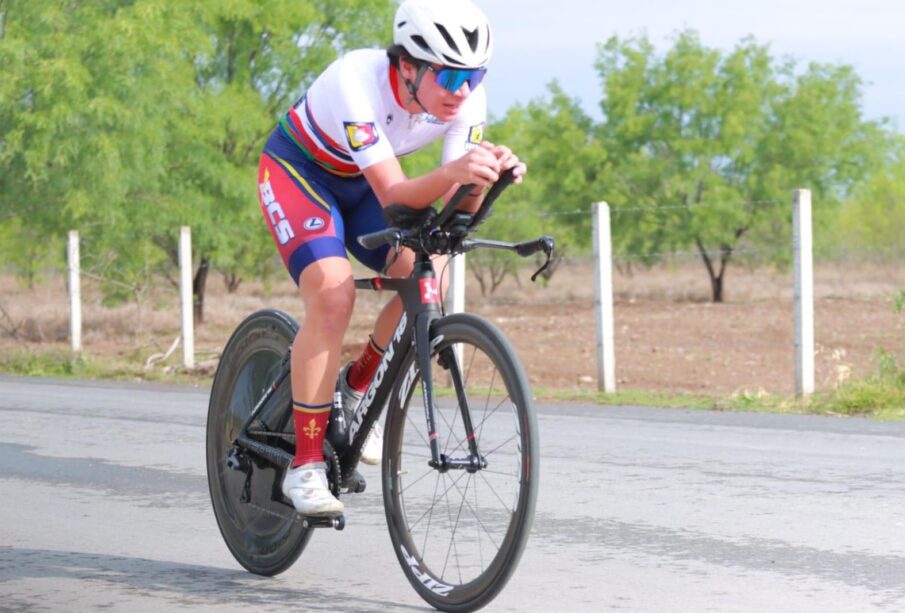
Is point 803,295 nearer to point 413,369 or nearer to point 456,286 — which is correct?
point 456,286

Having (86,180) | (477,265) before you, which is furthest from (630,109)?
(86,180)

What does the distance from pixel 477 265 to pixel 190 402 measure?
4452 cm

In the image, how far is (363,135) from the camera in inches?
204

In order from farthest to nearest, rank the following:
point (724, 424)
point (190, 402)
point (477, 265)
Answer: point (477, 265)
point (190, 402)
point (724, 424)

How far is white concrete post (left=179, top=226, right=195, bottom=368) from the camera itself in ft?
65.3

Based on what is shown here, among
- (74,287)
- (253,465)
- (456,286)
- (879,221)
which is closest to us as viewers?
(253,465)

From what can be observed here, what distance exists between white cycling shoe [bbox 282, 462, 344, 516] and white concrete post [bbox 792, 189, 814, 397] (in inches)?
353

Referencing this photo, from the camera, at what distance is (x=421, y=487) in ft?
17.5

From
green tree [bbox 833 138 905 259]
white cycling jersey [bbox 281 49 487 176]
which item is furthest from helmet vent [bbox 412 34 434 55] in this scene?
green tree [bbox 833 138 905 259]

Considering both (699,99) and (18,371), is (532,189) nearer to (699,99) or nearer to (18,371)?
(699,99)

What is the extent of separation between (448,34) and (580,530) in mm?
2649

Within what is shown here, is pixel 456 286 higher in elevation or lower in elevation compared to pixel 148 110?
lower

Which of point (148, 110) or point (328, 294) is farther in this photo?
point (148, 110)

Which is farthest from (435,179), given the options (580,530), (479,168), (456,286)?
(456,286)
